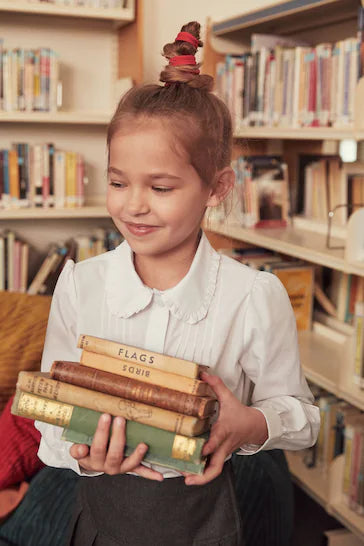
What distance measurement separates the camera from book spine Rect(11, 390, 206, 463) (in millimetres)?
831

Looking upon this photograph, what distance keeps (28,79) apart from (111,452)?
220 cm

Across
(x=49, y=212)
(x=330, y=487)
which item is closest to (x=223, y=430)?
(x=330, y=487)

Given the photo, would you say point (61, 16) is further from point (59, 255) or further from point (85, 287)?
point (85, 287)

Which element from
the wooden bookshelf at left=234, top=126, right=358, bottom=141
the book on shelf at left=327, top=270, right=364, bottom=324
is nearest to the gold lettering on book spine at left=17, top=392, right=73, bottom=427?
the wooden bookshelf at left=234, top=126, right=358, bottom=141

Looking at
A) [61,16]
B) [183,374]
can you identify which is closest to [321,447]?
[183,374]

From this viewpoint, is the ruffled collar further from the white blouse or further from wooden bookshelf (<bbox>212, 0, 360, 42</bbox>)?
wooden bookshelf (<bbox>212, 0, 360, 42</bbox>)

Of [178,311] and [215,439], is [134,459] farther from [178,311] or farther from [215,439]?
[178,311]

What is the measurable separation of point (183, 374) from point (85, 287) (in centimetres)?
28

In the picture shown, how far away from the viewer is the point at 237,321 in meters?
1.01

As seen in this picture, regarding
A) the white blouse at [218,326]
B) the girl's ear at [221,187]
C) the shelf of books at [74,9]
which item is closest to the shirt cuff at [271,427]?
the white blouse at [218,326]

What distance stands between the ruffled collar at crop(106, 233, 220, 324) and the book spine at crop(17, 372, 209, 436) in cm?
19

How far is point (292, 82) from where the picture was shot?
232 centimetres

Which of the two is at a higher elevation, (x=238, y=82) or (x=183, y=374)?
(x=238, y=82)

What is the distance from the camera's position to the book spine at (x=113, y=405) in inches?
32.5
